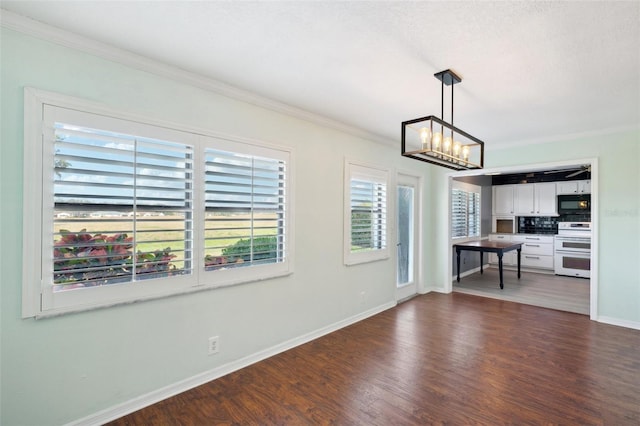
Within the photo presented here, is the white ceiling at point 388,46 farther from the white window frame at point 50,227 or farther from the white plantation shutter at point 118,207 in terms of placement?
the white plantation shutter at point 118,207

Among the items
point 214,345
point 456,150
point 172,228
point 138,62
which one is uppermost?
point 138,62

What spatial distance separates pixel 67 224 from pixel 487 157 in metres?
5.47

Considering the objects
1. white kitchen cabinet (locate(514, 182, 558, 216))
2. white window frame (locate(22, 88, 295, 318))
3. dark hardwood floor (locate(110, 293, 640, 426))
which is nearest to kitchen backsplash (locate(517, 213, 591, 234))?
white kitchen cabinet (locate(514, 182, 558, 216))

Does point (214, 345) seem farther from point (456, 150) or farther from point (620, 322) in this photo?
point (620, 322)

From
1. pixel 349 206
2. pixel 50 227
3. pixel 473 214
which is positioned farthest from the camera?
pixel 473 214

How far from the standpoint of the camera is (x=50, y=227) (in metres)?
1.93

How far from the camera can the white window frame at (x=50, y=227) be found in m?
1.87

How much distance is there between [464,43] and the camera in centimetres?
205

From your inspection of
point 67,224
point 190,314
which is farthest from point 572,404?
point 67,224

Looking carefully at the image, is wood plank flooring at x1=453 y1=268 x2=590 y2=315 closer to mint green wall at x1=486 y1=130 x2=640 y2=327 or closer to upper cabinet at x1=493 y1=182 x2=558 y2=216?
mint green wall at x1=486 y1=130 x2=640 y2=327

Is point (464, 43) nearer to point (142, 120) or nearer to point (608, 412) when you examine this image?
point (142, 120)

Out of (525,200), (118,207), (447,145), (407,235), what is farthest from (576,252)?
(118,207)

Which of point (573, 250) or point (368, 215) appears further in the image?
point (573, 250)

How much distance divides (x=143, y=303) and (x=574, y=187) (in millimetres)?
8775
